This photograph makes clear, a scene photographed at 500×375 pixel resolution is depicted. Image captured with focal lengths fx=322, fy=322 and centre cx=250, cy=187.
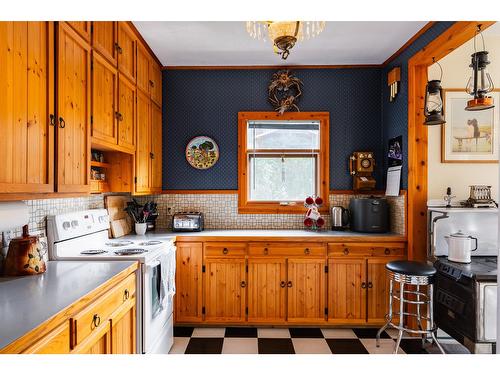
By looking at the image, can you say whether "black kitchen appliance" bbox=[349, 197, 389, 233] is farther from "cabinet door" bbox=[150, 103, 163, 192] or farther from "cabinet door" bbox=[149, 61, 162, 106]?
"cabinet door" bbox=[149, 61, 162, 106]

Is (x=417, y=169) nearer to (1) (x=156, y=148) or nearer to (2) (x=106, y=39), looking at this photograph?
(1) (x=156, y=148)

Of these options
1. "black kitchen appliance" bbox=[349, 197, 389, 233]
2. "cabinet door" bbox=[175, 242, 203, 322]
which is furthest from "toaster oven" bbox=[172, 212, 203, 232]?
"black kitchen appliance" bbox=[349, 197, 389, 233]

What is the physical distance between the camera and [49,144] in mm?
1591

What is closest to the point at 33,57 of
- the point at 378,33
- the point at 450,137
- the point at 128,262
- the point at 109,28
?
the point at 109,28

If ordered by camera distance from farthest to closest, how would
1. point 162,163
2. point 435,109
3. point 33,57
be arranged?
point 162,163, point 435,109, point 33,57

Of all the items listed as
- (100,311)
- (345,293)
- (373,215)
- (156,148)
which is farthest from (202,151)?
(100,311)

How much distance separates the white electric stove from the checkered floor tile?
292mm

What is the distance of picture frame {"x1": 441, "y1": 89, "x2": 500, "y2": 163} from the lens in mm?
3004

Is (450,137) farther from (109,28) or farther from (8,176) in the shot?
(8,176)

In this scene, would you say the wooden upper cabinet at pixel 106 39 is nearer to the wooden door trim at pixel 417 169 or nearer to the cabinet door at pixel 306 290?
the cabinet door at pixel 306 290

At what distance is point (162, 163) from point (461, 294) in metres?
3.04

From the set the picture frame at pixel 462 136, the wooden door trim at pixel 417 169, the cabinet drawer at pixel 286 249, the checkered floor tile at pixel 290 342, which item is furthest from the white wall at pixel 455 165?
the checkered floor tile at pixel 290 342

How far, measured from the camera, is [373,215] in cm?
324
